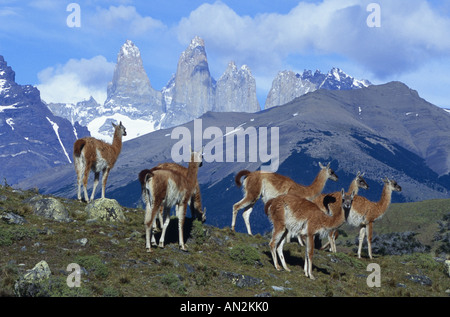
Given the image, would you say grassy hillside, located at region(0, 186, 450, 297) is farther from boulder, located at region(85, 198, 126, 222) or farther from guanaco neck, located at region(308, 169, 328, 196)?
guanaco neck, located at region(308, 169, 328, 196)

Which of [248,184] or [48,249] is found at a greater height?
[248,184]

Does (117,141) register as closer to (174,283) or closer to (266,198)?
(266,198)

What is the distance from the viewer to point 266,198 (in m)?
28.5

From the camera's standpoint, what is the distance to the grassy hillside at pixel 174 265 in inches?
710

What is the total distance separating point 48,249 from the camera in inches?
808

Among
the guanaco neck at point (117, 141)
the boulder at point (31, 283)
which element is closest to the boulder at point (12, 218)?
the boulder at point (31, 283)

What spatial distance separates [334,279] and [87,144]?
14.9 m

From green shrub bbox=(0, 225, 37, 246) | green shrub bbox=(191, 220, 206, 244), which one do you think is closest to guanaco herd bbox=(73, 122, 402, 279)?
green shrub bbox=(191, 220, 206, 244)

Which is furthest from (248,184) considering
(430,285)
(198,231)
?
(430,285)

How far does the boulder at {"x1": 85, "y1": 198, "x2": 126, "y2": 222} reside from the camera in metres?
26.3

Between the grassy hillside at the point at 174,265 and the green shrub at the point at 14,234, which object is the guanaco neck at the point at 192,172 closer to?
the grassy hillside at the point at 174,265

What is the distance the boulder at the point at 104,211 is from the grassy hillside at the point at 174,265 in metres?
0.54

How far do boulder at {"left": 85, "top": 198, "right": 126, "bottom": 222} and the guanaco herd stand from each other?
2379 millimetres
